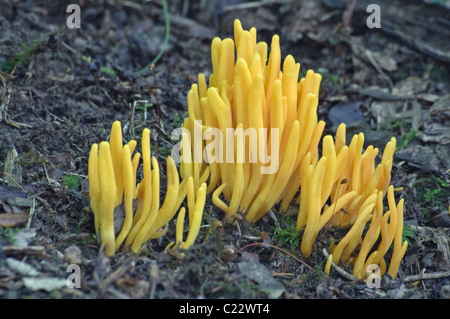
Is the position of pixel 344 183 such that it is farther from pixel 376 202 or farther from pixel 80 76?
pixel 80 76

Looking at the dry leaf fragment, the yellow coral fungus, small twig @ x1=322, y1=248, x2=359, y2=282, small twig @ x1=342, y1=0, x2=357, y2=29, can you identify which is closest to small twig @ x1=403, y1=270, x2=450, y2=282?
small twig @ x1=322, y1=248, x2=359, y2=282

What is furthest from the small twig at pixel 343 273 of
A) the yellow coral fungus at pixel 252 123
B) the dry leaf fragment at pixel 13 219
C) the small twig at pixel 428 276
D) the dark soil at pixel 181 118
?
the dry leaf fragment at pixel 13 219

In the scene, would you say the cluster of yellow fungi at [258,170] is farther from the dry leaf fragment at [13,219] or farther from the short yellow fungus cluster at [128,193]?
the dry leaf fragment at [13,219]

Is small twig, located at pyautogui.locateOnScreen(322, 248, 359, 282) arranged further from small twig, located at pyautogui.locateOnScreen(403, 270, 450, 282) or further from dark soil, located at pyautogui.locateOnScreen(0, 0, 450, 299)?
small twig, located at pyautogui.locateOnScreen(403, 270, 450, 282)

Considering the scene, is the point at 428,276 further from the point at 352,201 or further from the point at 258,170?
the point at 258,170

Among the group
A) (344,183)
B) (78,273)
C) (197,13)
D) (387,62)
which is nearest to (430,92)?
(387,62)
